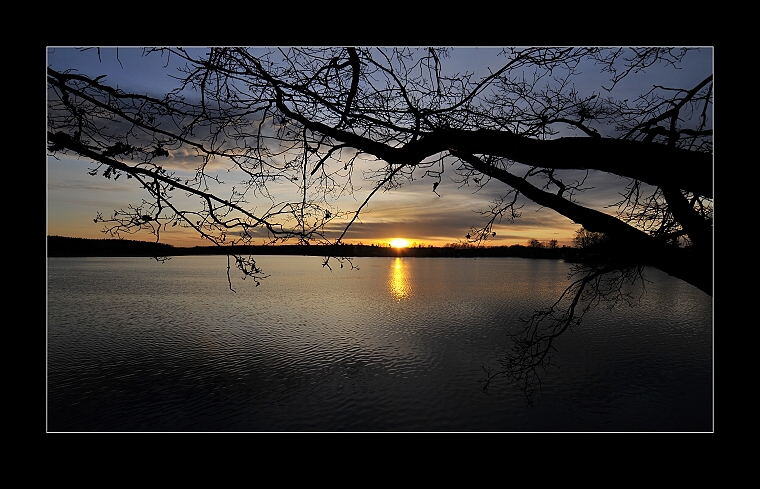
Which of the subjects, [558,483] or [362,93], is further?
[362,93]

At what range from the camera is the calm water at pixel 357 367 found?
9344mm

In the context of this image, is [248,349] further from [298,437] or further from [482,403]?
[298,437]

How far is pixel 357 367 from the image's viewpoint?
1288 centimetres

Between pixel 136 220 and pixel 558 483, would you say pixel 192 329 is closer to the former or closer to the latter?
pixel 136 220

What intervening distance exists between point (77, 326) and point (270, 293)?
35.1 ft

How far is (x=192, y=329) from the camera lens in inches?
682

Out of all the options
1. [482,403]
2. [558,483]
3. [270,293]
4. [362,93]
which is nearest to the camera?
[558,483]

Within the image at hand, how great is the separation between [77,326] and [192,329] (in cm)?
432

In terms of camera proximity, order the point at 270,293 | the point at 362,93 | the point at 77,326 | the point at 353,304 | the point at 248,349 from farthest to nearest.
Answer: the point at 270,293 → the point at 353,304 → the point at 77,326 → the point at 248,349 → the point at 362,93

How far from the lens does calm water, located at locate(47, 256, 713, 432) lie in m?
9.34

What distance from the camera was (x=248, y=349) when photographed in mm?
14492

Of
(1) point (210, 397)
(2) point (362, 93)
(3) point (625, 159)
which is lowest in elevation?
(1) point (210, 397)
